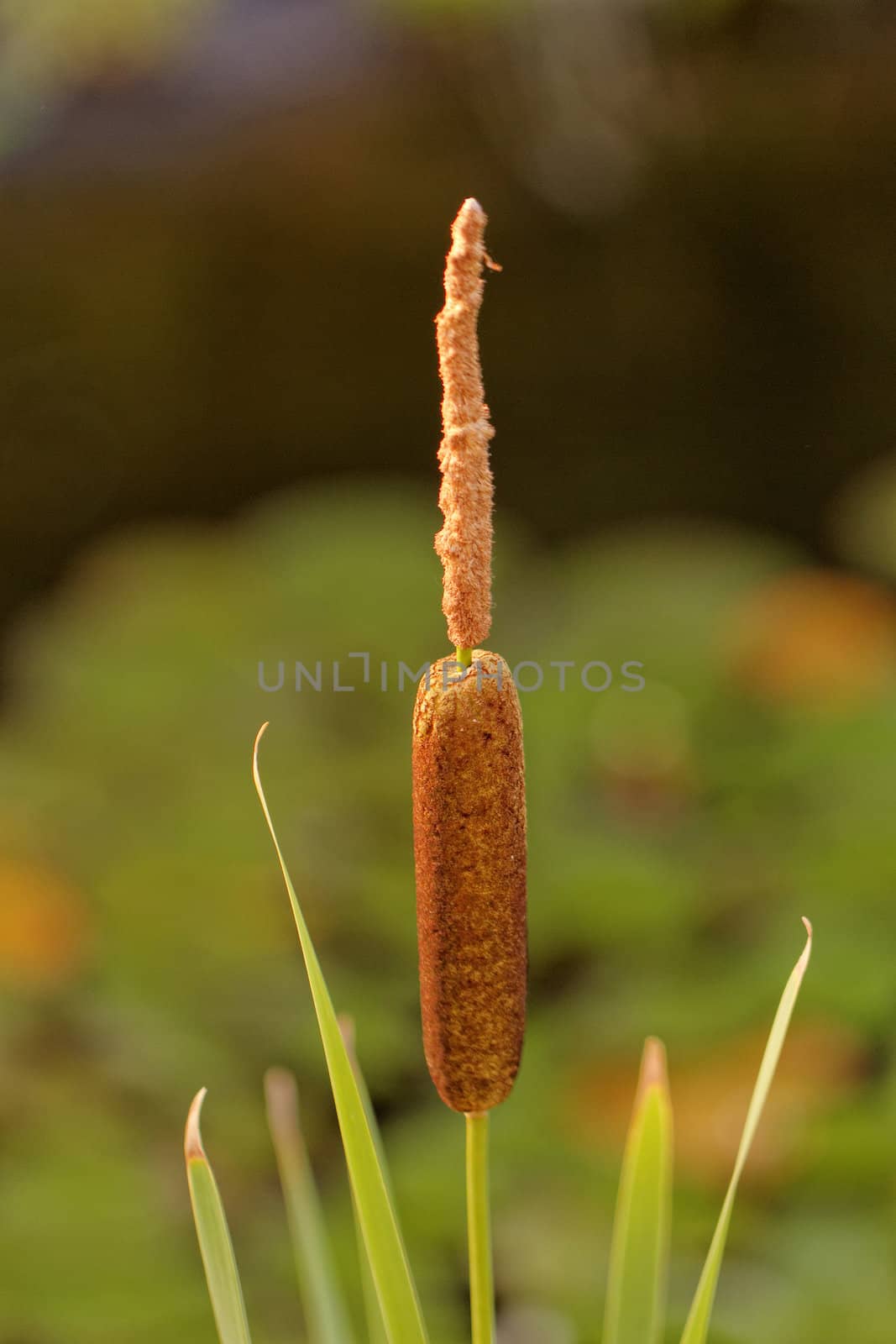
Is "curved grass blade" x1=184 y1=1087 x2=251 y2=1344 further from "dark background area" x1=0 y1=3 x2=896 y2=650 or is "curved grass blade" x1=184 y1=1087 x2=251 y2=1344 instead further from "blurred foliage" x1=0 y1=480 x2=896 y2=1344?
"dark background area" x1=0 y1=3 x2=896 y2=650

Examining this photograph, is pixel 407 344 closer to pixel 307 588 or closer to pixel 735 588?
pixel 307 588

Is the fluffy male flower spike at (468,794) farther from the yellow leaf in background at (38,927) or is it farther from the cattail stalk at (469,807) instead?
the yellow leaf in background at (38,927)

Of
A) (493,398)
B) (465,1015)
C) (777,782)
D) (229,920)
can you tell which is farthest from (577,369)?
(465,1015)

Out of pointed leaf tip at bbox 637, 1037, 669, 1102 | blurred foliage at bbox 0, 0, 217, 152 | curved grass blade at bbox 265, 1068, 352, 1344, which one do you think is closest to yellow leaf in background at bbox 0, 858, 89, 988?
curved grass blade at bbox 265, 1068, 352, 1344

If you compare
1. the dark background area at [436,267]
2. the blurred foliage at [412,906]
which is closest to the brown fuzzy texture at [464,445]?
the blurred foliage at [412,906]

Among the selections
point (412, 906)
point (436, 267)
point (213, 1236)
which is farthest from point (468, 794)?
point (436, 267)
